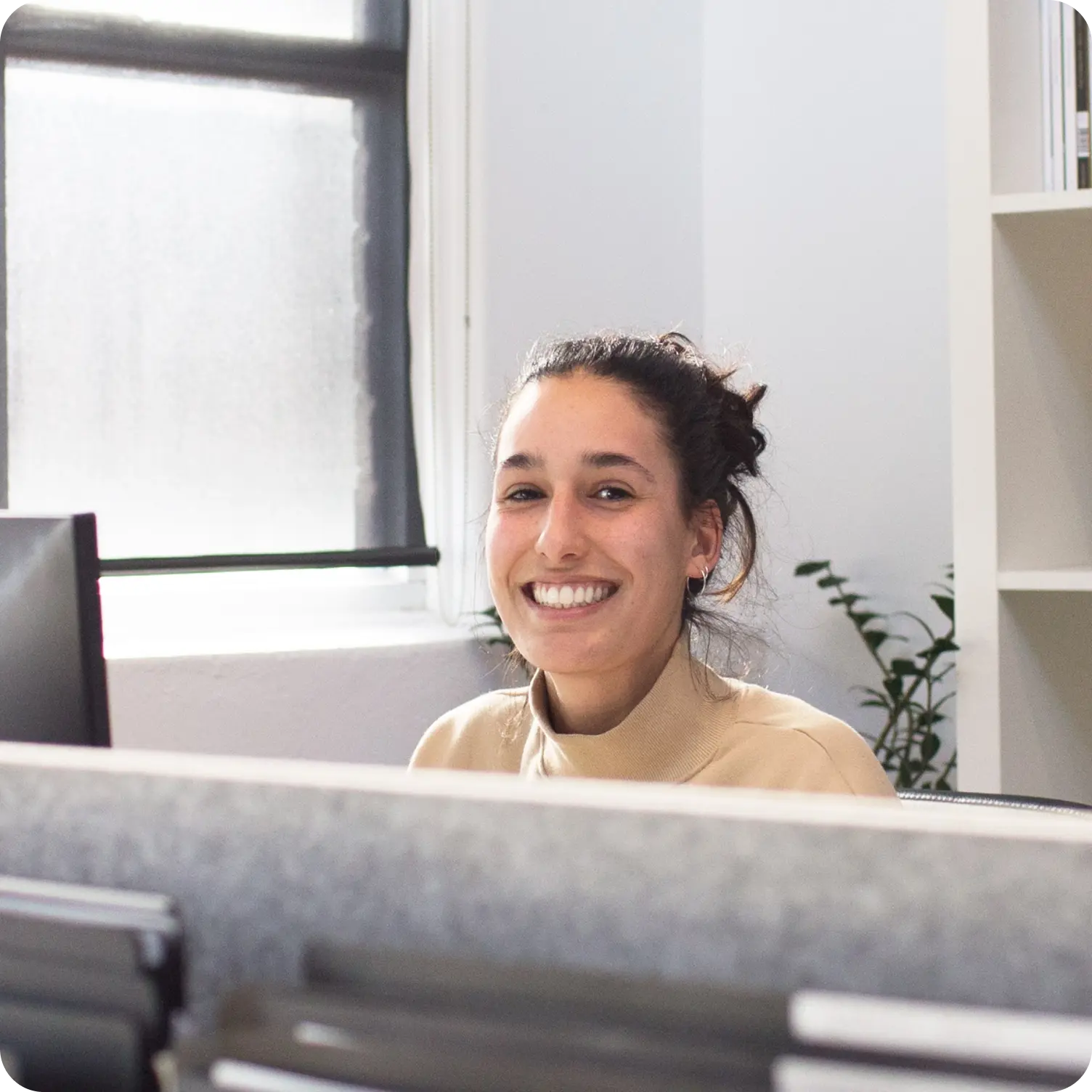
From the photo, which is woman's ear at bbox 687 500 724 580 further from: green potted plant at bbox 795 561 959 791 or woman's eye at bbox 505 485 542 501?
green potted plant at bbox 795 561 959 791

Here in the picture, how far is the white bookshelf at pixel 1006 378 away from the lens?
6.20 ft

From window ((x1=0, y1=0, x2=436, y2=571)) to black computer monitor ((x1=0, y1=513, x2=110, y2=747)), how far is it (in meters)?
2.00

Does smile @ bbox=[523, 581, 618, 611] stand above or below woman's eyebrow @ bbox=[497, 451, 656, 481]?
below

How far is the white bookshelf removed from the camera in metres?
1.89

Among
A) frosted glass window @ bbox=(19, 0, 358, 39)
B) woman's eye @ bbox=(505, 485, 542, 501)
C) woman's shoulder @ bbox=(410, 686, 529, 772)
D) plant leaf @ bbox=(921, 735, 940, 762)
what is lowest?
plant leaf @ bbox=(921, 735, 940, 762)

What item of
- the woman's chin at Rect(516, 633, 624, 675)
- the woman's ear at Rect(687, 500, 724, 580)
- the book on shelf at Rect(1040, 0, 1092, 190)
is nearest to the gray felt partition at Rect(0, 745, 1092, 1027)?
the woman's chin at Rect(516, 633, 624, 675)

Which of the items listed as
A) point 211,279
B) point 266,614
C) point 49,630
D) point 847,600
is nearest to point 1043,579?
point 847,600

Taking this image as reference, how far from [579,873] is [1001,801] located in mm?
1155

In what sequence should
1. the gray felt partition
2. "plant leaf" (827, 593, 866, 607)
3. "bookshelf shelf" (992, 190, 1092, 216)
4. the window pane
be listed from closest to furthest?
the gray felt partition → "bookshelf shelf" (992, 190, 1092, 216) → the window pane → "plant leaf" (827, 593, 866, 607)

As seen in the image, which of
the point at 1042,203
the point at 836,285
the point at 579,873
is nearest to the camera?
the point at 579,873

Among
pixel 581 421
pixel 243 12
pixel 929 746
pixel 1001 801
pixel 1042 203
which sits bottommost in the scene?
pixel 929 746

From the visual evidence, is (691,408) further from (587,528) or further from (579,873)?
(579,873)

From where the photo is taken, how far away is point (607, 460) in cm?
144

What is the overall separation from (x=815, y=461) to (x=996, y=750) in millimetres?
1393
